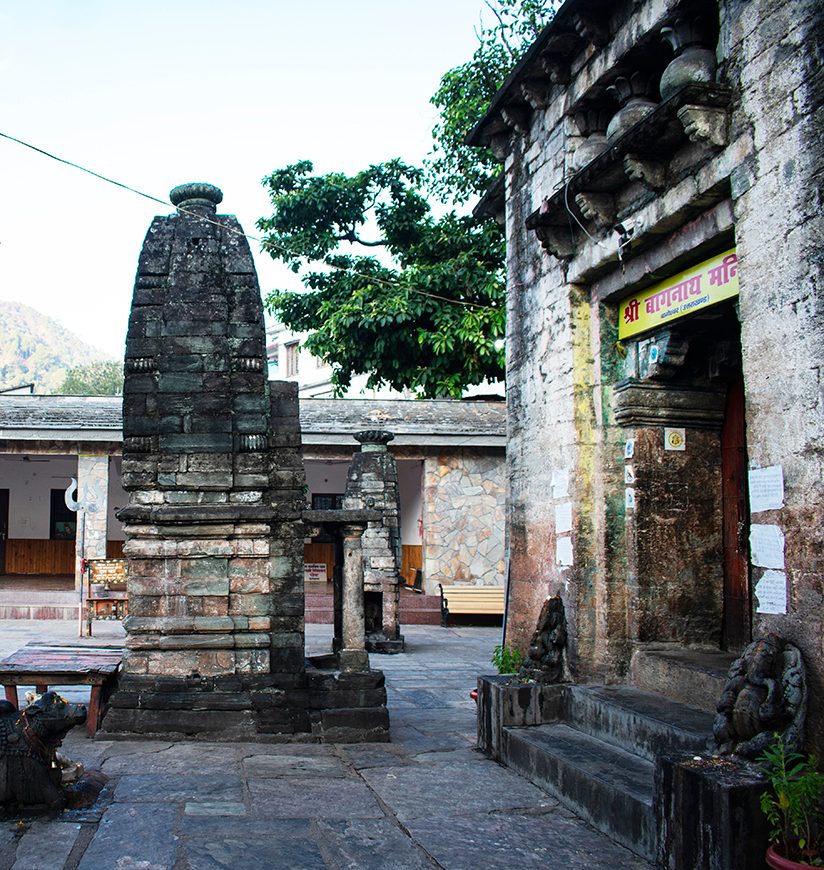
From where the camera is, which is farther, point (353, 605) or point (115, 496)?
point (115, 496)

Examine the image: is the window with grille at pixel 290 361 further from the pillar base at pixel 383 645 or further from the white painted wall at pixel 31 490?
the pillar base at pixel 383 645

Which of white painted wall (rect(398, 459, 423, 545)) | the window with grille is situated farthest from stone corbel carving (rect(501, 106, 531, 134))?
the window with grille

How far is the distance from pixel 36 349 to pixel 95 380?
2539 inches

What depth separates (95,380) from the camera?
5909 cm

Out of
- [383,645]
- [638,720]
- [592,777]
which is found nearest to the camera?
[592,777]

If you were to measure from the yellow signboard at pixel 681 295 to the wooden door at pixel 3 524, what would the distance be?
19.0 m

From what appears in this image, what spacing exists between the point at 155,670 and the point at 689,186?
16.3ft

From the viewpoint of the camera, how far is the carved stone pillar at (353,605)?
23.9 feet

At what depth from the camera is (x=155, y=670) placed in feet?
22.9

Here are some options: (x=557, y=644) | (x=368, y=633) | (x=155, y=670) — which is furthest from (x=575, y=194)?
(x=368, y=633)

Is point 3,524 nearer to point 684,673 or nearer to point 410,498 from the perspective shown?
point 410,498

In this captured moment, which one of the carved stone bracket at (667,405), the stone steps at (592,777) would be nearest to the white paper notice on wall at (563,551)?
the carved stone bracket at (667,405)

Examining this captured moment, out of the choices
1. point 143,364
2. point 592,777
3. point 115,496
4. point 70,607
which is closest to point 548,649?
point 592,777

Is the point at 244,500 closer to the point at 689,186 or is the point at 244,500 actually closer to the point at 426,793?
the point at 426,793
